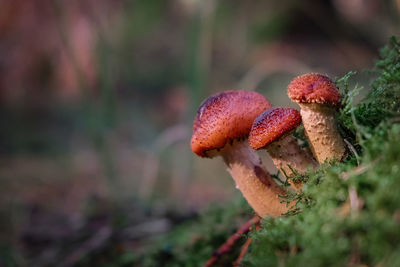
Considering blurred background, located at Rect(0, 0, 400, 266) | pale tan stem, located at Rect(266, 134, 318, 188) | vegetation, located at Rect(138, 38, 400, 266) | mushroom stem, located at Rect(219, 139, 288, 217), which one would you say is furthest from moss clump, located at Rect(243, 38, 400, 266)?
blurred background, located at Rect(0, 0, 400, 266)

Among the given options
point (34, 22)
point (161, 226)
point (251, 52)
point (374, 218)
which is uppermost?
point (34, 22)

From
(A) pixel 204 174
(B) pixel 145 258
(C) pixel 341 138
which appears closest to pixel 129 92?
(A) pixel 204 174

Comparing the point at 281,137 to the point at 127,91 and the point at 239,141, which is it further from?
the point at 127,91

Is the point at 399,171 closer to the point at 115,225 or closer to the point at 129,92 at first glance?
the point at 115,225

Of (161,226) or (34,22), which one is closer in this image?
(161,226)

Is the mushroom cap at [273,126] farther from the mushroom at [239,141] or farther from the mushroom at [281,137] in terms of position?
the mushroom at [239,141]

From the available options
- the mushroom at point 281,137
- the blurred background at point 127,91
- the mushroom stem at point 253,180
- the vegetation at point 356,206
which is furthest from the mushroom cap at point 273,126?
the blurred background at point 127,91

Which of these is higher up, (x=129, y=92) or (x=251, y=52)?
(x=129, y=92)
